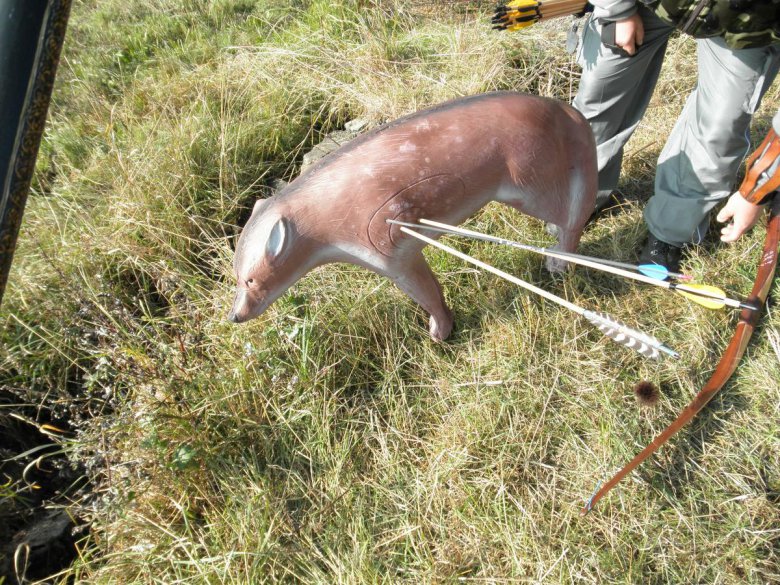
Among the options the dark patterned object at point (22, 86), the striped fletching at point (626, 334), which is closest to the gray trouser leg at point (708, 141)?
the striped fletching at point (626, 334)

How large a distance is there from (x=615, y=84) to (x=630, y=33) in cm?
33

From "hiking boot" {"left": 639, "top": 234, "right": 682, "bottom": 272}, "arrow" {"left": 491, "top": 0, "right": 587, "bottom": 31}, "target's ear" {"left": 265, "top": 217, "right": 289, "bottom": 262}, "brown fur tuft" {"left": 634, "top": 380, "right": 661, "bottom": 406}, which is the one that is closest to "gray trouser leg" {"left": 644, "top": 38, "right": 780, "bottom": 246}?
"hiking boot" {"left": 639, "top": 234, "right": 682, "bottom": 272}

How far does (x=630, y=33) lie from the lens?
2049 millimetres

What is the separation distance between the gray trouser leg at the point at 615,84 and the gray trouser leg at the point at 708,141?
203mm

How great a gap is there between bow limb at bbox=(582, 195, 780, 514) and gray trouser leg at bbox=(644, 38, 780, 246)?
1.03 ft

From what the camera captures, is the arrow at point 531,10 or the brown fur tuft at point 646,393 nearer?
the brown fur tuft at point 646,393

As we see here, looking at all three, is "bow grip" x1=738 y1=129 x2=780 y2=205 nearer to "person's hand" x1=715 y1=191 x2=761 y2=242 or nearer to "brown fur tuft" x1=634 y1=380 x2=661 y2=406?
"person's hand" x1=715 y1=191 x2=761 y2=242

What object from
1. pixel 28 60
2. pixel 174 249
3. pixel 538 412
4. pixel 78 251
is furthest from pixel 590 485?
pixel 78 251

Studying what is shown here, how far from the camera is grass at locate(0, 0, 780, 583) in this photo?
5.98ft

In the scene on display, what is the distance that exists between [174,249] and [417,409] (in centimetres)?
162

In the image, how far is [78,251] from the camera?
275 cm

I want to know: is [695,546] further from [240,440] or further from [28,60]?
[28,60]

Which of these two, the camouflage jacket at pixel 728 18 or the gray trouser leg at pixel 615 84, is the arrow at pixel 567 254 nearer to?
the camouflage jacket at pixel 728 18

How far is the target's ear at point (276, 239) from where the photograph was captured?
5.06 ft
